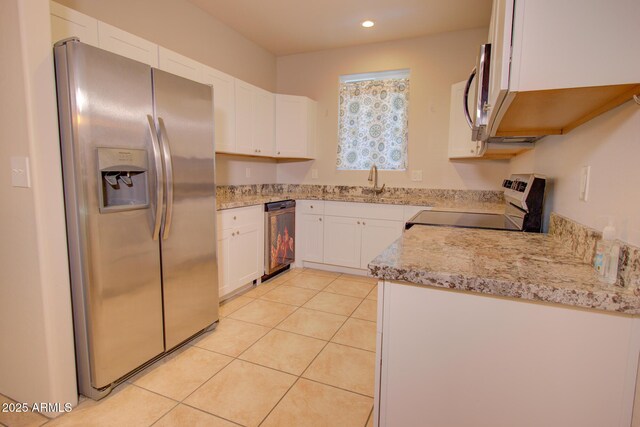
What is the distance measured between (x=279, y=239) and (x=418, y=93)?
2261 mm

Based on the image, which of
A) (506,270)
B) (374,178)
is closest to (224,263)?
(374,178)

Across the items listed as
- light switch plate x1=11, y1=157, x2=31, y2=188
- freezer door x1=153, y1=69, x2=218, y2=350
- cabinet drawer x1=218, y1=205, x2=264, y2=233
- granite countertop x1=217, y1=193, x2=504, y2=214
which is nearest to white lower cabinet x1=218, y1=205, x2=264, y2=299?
cabinet drawer x1=218, y1=205, x2=264, y2=233

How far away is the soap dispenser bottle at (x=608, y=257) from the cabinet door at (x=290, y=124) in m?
3.40

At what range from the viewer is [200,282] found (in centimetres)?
225

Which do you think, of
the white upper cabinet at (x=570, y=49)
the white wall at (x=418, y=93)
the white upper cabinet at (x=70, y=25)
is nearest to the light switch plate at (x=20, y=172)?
the white upper cabinet at (x=70, y=25)

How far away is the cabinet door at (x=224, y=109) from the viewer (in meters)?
2.98

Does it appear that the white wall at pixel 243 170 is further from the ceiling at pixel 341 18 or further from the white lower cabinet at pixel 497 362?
the white lower cabinet at pixel 497 362

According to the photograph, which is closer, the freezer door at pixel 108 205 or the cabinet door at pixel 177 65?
the freezer door at pixel 108 205

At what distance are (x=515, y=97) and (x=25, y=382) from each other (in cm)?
245

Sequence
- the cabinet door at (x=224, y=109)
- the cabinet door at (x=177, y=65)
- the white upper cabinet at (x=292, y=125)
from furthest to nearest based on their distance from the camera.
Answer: the white upper cabinet at (x=292, y=125) → the cabinet door at (x=224, y=109) → the cabinet door at (x=177, y=65)

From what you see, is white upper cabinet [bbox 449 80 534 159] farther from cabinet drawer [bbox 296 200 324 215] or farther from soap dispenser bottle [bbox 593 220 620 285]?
soap dispenser bottle [bbox 593 220 620 285]

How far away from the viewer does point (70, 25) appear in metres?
1.84

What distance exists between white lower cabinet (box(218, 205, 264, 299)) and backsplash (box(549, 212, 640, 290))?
228cm

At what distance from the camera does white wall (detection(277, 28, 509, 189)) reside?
11.7 feet
